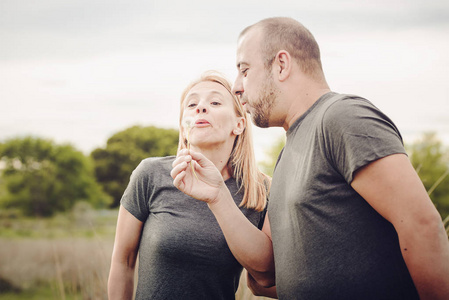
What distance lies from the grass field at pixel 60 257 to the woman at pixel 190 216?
3.77 ft

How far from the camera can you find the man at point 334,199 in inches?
66.1

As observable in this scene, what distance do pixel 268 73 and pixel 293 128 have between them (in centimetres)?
37

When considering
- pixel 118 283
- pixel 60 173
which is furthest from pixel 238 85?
pixel 60 173

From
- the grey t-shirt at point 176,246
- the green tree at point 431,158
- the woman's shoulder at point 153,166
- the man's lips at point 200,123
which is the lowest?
the green tree at point 431,158

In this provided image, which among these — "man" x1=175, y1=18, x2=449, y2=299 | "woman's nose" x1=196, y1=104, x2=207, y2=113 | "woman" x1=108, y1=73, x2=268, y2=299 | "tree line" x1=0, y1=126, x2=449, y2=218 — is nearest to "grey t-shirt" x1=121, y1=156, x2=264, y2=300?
Result: "woman" x1=108, y1=73, x2=268, y2=299

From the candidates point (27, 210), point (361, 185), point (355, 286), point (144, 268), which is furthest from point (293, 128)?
point (27, 210)

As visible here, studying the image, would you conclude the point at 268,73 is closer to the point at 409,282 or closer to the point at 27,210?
the point at 409,282

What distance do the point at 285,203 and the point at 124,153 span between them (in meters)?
34.8

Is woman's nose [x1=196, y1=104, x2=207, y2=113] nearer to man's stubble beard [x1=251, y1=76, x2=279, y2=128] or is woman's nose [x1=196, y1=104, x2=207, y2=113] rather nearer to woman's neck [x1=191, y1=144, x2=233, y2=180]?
woman's neck [x1=191, y1=144, x2=233, y2=180]

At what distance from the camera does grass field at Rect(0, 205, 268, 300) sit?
4020 mm

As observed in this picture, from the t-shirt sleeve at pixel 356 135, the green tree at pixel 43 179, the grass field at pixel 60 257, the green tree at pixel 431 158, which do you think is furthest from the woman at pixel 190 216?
the green tree at pixel 43 179

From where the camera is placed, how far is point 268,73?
7.76ft

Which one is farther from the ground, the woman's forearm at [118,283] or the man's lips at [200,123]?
the man's lips at [200,123]

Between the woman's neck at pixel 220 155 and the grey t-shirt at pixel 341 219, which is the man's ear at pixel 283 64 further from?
the woman's neck at pixel 220 155
